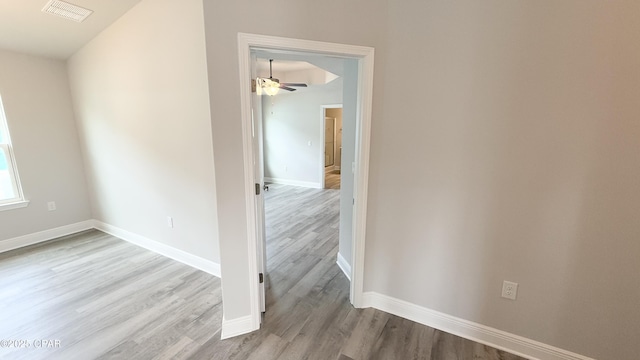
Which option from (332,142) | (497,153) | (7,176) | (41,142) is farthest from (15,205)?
(332,142)

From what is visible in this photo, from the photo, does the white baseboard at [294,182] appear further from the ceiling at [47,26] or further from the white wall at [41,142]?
the ceiling at [47,26]

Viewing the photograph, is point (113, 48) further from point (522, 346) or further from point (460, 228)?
point (522, 346)

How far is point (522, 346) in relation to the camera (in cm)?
174

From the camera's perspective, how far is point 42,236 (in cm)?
352

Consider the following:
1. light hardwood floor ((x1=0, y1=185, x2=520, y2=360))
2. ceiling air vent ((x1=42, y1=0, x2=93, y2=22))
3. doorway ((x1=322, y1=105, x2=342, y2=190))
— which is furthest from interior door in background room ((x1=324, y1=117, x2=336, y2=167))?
ceiling air vent ((x1=42, y1=0, x2=93, y2=22))

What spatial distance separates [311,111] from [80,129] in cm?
453

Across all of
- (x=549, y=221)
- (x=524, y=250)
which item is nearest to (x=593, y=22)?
(x=549, y=221)

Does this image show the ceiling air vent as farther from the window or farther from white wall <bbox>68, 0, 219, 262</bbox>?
the window

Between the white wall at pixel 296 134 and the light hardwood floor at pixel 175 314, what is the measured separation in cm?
382

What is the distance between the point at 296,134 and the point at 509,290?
596cm

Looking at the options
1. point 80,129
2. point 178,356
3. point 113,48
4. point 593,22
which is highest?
point 113,48

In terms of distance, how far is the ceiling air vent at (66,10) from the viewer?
246 centimetres

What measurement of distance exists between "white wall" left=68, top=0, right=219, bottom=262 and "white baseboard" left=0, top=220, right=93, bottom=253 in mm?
652

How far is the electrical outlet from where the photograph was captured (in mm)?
1711
